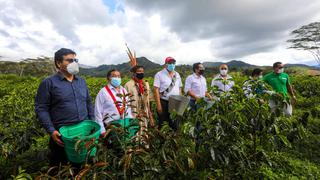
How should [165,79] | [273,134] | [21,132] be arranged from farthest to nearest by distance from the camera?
[165,79] → [21,132] → [273,134]

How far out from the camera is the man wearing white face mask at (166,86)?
4.46 meters

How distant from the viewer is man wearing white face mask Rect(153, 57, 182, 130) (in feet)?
14.6

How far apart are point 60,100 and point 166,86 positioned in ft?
7.36

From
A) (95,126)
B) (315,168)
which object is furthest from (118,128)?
(315,168)

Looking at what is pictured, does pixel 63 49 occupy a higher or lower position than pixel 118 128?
higher

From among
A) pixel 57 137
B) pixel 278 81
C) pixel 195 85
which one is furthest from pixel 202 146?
pixel 278 81

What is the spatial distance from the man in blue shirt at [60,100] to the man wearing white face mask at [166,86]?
1956mm

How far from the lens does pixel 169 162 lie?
1.62 metres

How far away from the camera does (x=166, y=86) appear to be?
14.7 feet

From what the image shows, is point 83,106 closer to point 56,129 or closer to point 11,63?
point 56,129

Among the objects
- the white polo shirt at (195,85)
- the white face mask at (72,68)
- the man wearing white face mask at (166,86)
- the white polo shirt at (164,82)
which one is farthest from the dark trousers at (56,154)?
the white polo shirt at (195,85)

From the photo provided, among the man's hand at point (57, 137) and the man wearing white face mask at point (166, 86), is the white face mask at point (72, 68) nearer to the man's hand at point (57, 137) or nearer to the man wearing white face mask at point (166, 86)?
the man's hand at point (57, 137)

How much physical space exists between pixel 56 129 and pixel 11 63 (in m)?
46.0

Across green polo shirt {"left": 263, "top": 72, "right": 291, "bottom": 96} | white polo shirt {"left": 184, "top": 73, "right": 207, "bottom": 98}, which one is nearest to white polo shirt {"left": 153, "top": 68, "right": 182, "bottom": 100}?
white polo shirt {"left": 184, "top": 73, "right": 207, "bottom": 98}
